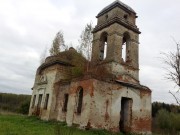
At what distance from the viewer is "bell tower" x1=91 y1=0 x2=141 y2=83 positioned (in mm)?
15250

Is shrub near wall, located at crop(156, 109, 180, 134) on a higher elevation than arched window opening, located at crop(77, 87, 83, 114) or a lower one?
lower

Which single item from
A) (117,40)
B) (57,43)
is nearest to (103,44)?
(117,40)

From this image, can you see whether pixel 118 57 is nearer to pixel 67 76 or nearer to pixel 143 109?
pixel 143 109

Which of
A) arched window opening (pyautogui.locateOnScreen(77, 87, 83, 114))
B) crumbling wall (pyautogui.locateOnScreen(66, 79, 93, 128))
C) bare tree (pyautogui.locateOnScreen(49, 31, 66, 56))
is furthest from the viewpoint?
bare tree (pyautogui.locateOnScreen(49, 31, 66, 56))

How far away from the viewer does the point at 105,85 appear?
1334cm

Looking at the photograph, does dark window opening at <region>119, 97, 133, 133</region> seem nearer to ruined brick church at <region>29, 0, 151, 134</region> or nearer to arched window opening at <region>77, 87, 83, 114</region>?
ruined brick church at <region>29, 0, 151, 134</region>

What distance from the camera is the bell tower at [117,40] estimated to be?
15.2 m

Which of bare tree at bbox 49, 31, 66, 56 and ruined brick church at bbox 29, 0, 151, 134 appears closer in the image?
ruined brick church at bbox 29, 0, 151, 134

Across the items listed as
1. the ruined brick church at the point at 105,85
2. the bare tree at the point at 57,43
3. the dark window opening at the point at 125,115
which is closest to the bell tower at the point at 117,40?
the ruined brick church at the point at 105,85

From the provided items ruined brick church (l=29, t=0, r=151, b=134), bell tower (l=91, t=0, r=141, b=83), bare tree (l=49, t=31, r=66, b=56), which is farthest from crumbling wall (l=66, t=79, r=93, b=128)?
bare tree (l=49, t=31, r=66, b=56)

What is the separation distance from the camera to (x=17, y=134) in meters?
9.47

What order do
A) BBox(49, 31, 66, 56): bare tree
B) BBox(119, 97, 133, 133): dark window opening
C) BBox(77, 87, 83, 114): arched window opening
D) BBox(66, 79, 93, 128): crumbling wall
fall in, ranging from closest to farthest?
BBox(66, 79, 93, 128): crumbling wall
BBox(77, 87, 83, 114): arched window opening
BBox(119, 97, 133, 133): dark window opening
BBox(49, 31, 66, 56): bare tree

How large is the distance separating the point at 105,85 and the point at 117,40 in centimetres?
403

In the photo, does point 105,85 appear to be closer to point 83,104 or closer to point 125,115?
point 83,104
